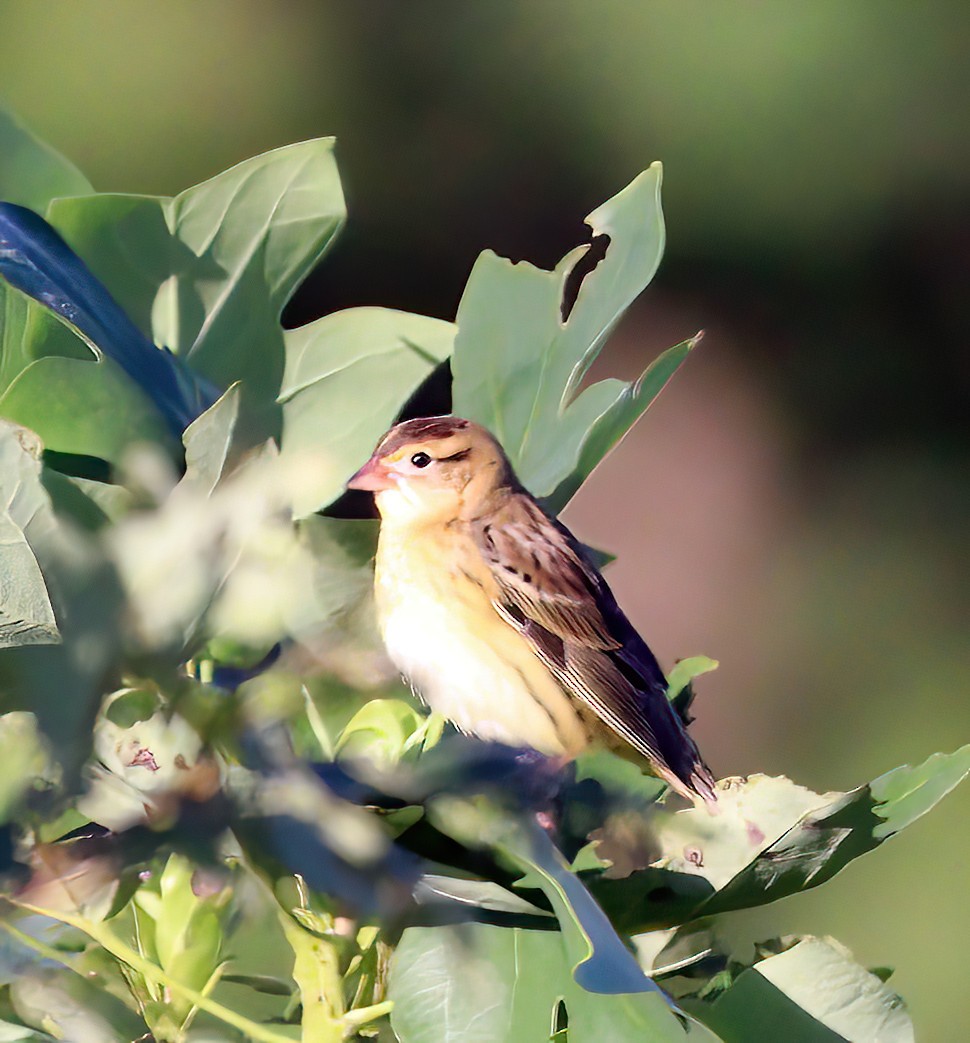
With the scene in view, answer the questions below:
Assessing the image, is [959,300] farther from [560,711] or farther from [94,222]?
[94,222]

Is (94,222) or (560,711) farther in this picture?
(560,711)

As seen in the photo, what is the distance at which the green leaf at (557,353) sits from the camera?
0.25 metres

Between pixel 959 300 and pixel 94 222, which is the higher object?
pixel 94 222

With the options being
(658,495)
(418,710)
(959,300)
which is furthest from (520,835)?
(959,300)

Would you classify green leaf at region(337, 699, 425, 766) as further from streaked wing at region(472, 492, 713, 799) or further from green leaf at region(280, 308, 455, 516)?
streaked wing at region(472, 492, 713, 799)

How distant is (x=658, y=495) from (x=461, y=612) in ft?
3.71

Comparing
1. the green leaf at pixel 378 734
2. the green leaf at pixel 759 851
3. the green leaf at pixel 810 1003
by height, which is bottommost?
the green leaf at pixel 810 1003

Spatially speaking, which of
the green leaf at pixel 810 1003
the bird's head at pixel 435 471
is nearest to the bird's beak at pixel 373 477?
the bird's head at pixel 435 471

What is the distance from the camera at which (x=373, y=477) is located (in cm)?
29

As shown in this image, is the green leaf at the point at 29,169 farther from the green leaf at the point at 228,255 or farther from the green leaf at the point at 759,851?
the green leaf at the point at 759,851

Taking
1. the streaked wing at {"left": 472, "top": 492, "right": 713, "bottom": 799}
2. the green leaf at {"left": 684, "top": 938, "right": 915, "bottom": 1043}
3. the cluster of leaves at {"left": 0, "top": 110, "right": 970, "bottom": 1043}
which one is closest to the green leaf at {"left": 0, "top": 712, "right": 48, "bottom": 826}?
the cluster of leaves at {"left": 0, "top": 110, "right": 970, "bottom": 1043}

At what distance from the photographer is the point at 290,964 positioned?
21 centimetres

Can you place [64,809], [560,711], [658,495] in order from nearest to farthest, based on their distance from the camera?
[64,809] < [560,711] < [658,495]

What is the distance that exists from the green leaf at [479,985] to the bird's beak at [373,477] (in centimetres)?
9
